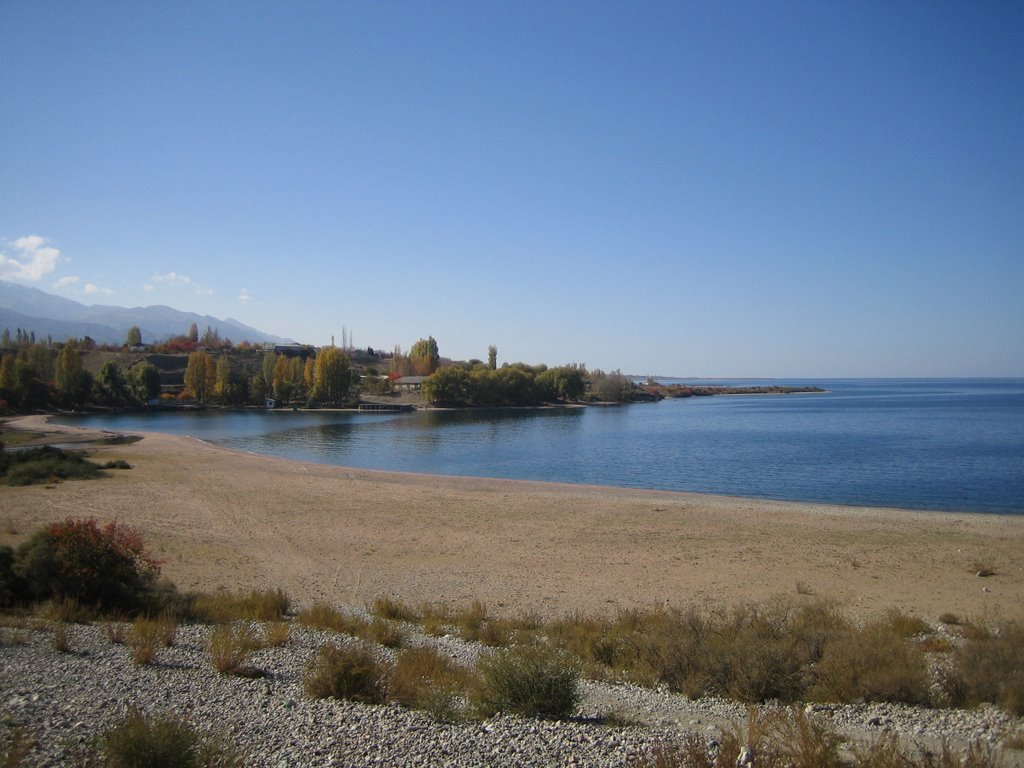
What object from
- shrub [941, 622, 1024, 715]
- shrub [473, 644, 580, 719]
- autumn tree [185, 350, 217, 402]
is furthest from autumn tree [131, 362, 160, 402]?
shrub [941, 622, 1024, 715]

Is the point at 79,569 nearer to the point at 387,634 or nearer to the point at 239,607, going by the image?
the point at 239,607

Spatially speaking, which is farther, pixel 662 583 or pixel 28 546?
pixel 662 583

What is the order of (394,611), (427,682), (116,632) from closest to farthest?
(427,682)
(116,632)
(394,611)

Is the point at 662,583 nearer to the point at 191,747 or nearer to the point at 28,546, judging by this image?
the point at 191,747

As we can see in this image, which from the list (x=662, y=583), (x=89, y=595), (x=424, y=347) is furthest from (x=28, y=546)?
(x=424, y=347)

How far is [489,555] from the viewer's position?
1773 centimetres

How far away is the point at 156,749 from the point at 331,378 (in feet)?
353

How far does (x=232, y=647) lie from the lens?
8477mm

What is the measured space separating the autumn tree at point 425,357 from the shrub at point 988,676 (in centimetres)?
13054

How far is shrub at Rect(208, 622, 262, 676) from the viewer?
7.80m

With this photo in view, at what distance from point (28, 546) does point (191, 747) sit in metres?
8.70

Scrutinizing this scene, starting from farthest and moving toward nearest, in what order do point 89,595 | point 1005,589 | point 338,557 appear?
point 338,557
point 1005,589
point 89,595

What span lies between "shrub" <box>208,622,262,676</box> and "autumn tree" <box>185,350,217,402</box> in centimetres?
10921

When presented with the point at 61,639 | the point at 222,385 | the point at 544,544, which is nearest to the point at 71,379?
the point at 222,385
